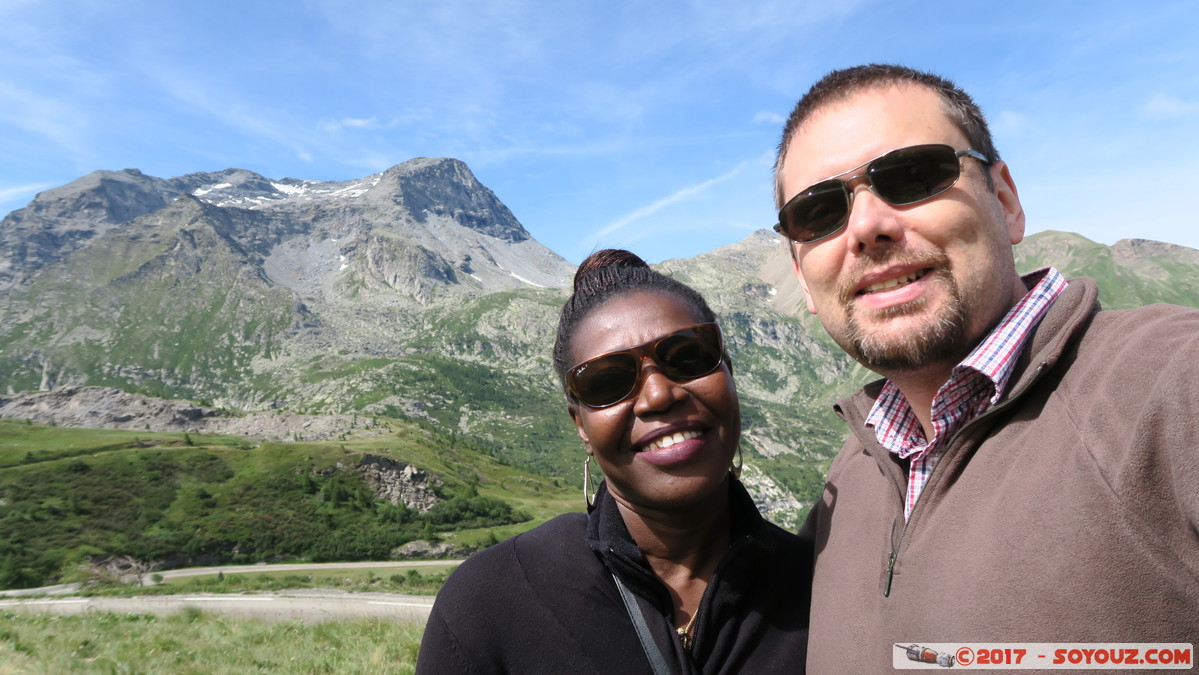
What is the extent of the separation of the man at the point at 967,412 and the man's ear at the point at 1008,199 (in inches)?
0.5

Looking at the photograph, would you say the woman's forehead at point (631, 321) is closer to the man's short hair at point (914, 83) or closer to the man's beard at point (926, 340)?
the man's beard at point (926, 340)

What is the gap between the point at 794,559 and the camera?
4.16 metres

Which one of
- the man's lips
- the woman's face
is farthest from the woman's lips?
the man's lips

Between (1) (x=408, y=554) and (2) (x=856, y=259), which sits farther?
(1) (x=408, y=554)

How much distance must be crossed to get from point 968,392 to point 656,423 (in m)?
1.60

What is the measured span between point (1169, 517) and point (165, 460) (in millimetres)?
149865

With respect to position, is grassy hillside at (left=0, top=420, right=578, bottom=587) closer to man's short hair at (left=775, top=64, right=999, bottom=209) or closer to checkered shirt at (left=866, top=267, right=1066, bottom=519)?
checkered shirt at (left=866, top=267, right=1066, bottom=519)

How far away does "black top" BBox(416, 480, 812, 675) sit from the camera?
3.48 m

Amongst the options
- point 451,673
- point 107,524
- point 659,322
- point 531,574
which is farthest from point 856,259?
point 107,524

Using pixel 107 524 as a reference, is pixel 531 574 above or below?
above

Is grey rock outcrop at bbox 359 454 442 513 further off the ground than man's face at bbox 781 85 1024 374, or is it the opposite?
man's face at bbox 781 85 1024 374

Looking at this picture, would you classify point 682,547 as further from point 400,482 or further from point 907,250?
point 400,482

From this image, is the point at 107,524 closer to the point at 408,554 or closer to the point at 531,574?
the point at 408,554

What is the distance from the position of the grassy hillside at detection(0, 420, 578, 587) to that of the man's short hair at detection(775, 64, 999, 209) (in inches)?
4203
